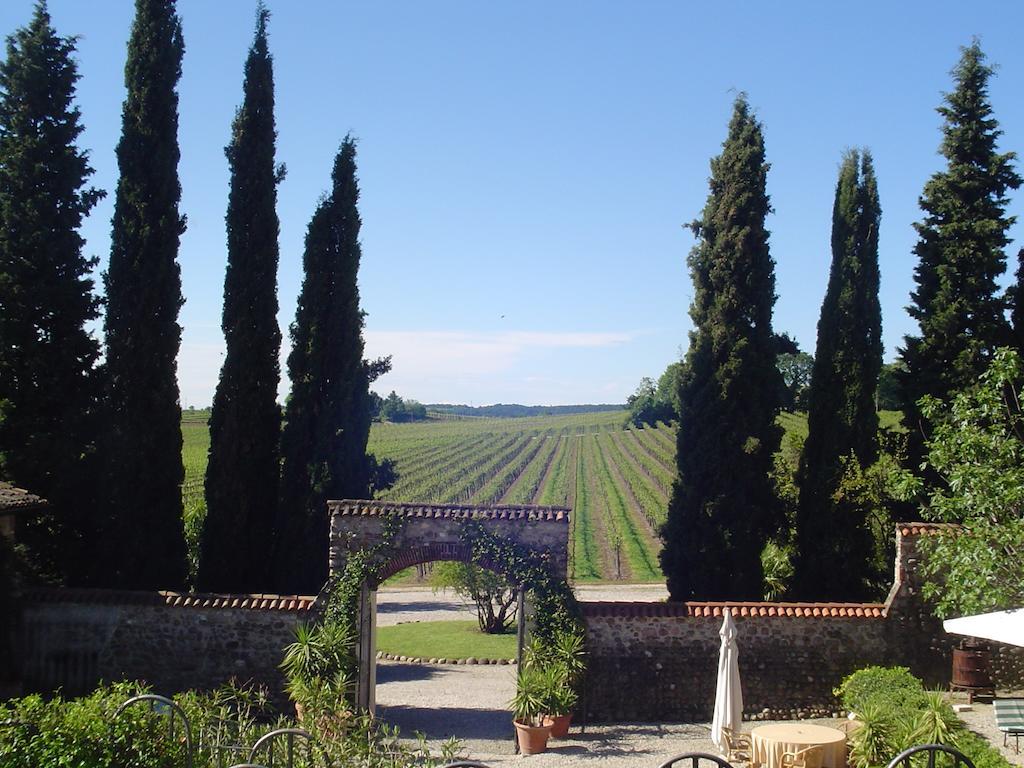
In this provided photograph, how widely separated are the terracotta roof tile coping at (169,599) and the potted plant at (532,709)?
3.88 m

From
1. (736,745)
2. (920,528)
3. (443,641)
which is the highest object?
(920,528)

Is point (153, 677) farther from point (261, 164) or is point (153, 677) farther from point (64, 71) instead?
point (64, 71)

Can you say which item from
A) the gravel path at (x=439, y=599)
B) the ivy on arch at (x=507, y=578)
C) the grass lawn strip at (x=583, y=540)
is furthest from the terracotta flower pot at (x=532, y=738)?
the grass lawn strip at (x=583, y=540)

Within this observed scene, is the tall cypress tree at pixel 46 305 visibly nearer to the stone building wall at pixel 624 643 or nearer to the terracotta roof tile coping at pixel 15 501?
the terracotta roof tile coping at pixel 15 501

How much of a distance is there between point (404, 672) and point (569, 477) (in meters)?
37.9

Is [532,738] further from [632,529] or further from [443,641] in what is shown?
[632,529]

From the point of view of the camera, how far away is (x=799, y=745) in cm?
1087

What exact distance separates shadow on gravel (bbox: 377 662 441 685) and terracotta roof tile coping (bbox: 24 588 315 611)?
452cm

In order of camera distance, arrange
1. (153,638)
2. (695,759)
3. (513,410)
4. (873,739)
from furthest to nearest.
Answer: (513,410) → (153,638) → (873,739) → (695,759)

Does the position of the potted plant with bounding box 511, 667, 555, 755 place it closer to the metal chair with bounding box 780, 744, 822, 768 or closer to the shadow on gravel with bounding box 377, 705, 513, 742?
the shadow on gravel with bounding box 377, 705, 513, 742

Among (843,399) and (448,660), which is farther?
(448,660)

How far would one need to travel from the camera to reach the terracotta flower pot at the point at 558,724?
1338 cm

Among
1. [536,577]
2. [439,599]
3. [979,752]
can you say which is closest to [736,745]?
[979,752]

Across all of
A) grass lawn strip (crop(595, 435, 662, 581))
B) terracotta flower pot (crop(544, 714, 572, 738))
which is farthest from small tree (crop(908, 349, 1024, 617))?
grass lawn strip (crop(595, 435, 662, 581))
